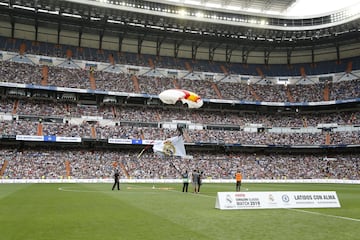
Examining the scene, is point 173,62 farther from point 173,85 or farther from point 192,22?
point 192,22

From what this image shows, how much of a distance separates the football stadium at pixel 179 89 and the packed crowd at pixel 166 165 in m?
0.22

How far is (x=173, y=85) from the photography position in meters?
70.2

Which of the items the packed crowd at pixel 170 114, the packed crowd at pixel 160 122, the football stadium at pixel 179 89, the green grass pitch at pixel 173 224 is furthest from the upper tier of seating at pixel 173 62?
the green grass pitch at pixel 173 224

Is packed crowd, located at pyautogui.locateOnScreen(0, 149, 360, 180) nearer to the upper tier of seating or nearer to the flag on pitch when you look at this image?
the flag on pitch

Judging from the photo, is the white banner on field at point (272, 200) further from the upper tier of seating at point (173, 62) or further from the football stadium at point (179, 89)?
the upper tier of seating at point (173, 62)

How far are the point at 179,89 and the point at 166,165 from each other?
1577 centimetres

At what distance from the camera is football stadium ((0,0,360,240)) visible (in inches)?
2215

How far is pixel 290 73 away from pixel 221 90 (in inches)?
686

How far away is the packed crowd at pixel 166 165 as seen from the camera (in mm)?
51719

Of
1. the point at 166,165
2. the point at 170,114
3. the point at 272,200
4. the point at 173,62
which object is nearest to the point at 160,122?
the point at 170,114

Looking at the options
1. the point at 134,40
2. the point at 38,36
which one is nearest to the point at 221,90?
the point at 134,40

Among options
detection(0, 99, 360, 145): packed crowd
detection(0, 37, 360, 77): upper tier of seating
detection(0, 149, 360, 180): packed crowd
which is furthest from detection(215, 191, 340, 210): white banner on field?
detection(0, 37, 360, 77): upper tier of seating

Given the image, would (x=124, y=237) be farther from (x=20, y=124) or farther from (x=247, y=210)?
(x=20, y=124)

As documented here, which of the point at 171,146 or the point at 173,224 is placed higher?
the point at 171,146
